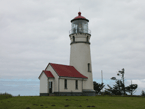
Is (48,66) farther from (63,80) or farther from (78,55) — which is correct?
(78,55)

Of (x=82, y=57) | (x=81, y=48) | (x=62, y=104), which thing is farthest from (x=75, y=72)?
(x=62, y=104)

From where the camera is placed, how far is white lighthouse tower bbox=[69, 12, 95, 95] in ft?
116

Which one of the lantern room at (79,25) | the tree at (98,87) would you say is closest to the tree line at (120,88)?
the tree at (98,87)

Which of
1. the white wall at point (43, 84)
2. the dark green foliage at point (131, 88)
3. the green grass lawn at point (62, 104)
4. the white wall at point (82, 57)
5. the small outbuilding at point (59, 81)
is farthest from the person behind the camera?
the dark green foliage at point (131, 88)

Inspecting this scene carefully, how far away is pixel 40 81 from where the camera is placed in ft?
101

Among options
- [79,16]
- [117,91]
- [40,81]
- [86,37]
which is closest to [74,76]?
[40,81]

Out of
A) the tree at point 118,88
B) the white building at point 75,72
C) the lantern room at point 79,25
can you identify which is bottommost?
the tree at point 118,88

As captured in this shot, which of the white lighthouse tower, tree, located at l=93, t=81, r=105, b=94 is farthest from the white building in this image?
tree, located at l=93, t=81, r=105, b=94

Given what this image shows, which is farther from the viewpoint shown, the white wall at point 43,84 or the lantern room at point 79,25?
the lantern room at point 79,25

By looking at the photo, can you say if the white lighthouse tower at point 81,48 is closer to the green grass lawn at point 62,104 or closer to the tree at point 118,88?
the tree at point 118,88

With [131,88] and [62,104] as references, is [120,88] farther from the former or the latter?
[62,104]

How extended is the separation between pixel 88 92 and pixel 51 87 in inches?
313

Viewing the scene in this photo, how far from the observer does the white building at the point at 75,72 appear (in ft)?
97.4

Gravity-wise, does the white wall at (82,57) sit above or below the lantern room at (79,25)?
below
